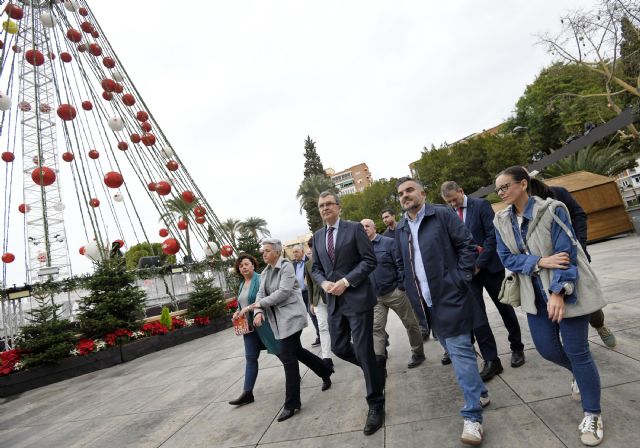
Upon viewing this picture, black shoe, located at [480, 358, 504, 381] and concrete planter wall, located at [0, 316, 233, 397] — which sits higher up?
concrete planter wall, located at [0, 316, 233, 397]

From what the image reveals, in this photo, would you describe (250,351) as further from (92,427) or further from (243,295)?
(92,427)

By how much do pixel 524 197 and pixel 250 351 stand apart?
10.2 feet

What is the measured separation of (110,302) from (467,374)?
9605 millimetres

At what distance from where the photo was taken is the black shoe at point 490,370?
329 cm

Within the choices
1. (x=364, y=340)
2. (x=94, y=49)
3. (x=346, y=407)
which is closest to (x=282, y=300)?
(x=364, y=340)

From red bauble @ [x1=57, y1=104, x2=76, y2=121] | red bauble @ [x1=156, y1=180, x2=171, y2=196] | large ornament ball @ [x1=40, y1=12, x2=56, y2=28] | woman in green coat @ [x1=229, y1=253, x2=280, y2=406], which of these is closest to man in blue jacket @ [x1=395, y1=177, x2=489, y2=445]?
woman in green coat @ [x1=229, y1=253, x2=280, y2=406]

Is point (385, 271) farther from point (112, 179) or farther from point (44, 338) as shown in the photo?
point (44, 338)

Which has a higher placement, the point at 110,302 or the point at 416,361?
the point at 110,302

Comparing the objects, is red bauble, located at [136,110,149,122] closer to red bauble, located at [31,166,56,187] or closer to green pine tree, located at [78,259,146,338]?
red bauble, located at [31,166,56,187]

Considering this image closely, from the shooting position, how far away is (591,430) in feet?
6.75

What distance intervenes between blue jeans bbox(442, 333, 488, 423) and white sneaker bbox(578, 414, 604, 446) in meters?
0.54

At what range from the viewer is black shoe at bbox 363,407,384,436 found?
8.88ft

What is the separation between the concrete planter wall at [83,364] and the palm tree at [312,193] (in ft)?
122

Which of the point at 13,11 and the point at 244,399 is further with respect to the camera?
the point at 13,11
